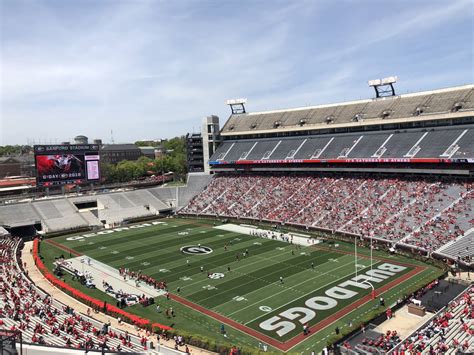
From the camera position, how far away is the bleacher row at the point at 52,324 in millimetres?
25859

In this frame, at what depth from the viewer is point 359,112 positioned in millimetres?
71875

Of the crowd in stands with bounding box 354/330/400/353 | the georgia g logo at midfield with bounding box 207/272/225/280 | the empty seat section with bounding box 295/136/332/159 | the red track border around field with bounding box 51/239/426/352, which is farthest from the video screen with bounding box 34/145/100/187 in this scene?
the crowd in stands with bounding box 354/330/400/353

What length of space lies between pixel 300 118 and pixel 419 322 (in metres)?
56.9

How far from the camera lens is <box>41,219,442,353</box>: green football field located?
29.3 meters

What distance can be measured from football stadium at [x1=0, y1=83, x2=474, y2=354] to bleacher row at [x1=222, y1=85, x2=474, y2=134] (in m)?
0.31

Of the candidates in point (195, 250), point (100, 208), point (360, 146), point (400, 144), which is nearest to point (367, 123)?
point (360, 146)

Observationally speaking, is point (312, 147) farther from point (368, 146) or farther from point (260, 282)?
point (260, 282)

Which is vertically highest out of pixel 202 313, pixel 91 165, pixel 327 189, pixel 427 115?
pixel 427 115

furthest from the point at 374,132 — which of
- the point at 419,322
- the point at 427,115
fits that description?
the point at 419,322

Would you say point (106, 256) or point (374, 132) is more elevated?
point (374, 132)

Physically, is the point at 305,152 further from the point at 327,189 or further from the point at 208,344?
the point at 208,344

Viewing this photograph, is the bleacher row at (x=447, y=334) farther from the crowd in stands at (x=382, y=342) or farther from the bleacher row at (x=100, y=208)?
the bleacher row at (x=100, y=208)

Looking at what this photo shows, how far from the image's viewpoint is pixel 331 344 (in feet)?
83.1

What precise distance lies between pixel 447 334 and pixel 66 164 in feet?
207
